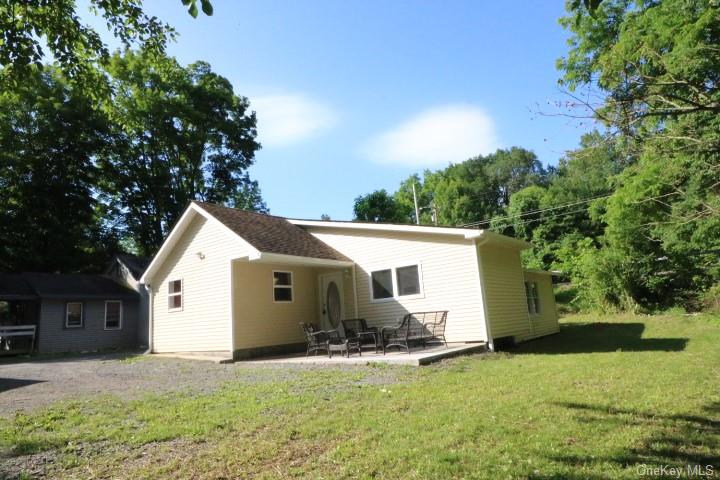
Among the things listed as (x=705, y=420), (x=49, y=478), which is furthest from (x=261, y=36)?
(x=705, y=420)

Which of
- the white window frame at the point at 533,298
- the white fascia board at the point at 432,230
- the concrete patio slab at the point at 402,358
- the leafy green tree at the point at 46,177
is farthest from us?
the leafy green tree at the point at 46,177

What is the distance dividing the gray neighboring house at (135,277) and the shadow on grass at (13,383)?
13.3 metres

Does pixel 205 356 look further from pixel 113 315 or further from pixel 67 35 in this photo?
pixel 113 315

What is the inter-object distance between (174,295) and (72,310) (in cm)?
973

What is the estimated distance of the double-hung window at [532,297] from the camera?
15.8 metres

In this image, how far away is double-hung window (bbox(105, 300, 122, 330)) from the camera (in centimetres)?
2236

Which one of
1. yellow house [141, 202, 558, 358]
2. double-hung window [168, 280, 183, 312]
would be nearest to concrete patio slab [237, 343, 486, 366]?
yellow house [141, 202, 558, 358]

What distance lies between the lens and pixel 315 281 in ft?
49.0

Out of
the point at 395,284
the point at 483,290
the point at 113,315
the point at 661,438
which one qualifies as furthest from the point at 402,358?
the point at 113,315

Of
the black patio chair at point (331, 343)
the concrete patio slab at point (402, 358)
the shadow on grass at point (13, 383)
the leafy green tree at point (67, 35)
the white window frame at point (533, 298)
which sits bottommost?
the concrete patio slab at point (402, 358)

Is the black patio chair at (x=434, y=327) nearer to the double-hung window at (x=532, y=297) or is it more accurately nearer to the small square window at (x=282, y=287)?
the small square window at (x=282, y=287)

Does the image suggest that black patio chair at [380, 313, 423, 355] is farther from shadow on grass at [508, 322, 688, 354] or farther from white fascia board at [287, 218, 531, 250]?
shadow on grass at [508, 322, 688, 354]

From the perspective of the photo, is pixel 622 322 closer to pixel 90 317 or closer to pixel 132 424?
pixel 132 424

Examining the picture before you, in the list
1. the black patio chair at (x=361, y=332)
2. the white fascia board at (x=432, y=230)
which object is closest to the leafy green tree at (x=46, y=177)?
the white fascia board at (x=432, y=230)
